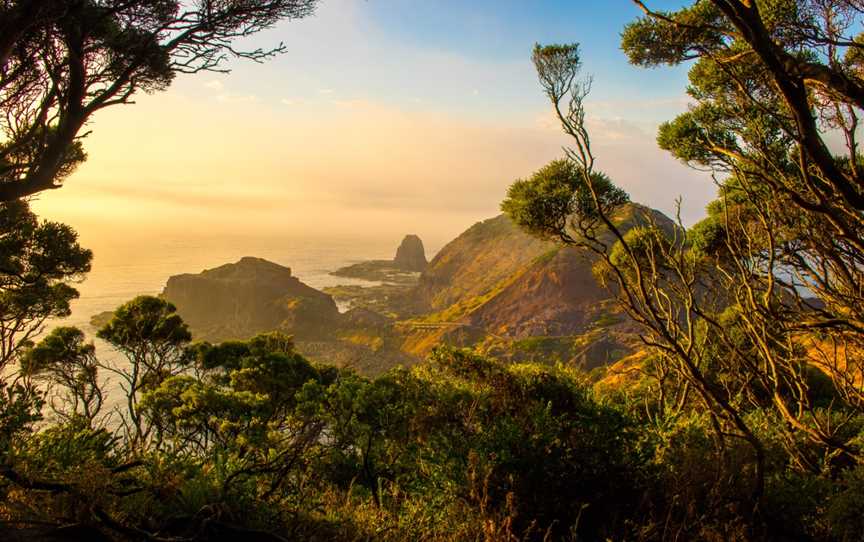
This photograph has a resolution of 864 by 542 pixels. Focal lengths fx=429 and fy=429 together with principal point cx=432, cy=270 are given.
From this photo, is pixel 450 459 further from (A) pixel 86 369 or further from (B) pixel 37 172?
(A) pixel 86 369

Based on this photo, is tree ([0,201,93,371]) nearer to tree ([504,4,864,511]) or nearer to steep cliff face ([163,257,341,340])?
tree ([504,4,864,511])

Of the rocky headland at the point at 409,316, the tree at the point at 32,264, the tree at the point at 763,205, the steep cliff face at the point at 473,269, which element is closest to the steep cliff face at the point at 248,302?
the rocky headland at the point at 409,316

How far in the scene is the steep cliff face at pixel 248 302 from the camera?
119 metres

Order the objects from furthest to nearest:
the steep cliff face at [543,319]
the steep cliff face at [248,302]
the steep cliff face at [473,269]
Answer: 1. the steep cliff face at [473,269]
2. the steep cliff face at [248,302]
3. the steep cliff face at [543,319]

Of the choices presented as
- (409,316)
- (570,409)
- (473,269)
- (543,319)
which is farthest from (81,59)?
(473,269)

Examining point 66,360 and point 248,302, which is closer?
point 66,360

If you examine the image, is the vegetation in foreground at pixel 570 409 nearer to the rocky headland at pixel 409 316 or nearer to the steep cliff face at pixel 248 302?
the rocky headland at pixel 409 316

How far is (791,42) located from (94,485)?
874 centimetres

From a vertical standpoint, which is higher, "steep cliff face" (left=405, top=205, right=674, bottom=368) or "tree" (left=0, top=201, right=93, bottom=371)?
"tree" (left=0, top=201, right=93, bottom=371)

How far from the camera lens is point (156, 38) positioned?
6.82 metres

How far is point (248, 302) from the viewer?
127000 millimetres

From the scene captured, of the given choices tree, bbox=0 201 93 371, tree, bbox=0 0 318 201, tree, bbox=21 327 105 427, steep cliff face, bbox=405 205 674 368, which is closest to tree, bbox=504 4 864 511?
tree, bbox=0 0 318 201

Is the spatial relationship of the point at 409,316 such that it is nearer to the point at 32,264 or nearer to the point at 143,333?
the point at 143,333

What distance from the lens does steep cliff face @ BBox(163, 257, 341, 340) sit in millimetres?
119375
